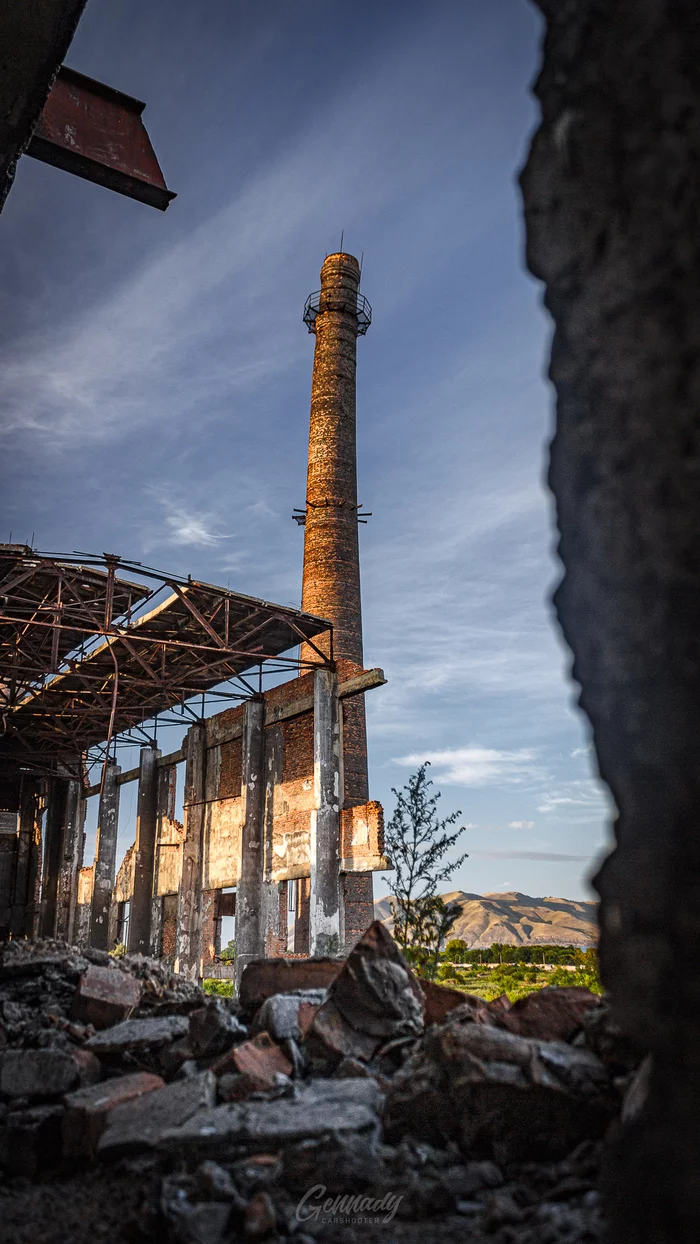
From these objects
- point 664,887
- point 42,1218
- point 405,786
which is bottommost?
point 42,1218

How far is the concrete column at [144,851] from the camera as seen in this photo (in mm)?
20938

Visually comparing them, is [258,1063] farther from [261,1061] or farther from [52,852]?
[52,852]

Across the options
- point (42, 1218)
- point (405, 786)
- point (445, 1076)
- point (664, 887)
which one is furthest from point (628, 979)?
Result: point (405, 786)

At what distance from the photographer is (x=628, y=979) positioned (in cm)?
144

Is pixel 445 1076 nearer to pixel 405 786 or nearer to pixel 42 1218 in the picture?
pixel 42 1218

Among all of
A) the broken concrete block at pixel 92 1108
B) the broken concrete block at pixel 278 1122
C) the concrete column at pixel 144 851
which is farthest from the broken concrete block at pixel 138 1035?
the concrete column at pixel 144 851

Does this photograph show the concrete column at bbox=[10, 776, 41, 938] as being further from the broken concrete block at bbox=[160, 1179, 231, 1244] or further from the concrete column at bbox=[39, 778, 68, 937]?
the broken concrete block at bbox=[160, 1179, 231, 1244]

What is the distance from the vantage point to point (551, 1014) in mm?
3387

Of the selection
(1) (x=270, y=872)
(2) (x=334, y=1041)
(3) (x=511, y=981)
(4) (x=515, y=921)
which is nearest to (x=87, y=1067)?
(2) (x=334, y=1041)

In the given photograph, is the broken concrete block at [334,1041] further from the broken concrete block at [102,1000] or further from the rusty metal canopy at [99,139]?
the rusty metal canopy at [99,139]

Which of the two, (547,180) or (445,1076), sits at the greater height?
(547,180)

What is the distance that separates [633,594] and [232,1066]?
3039 millimetres

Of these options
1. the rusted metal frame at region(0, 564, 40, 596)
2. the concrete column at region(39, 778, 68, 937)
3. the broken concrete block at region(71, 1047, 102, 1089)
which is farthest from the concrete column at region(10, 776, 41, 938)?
the broken concrete block at region(71, 1047, 102, 1089)

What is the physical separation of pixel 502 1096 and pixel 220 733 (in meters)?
16.4
